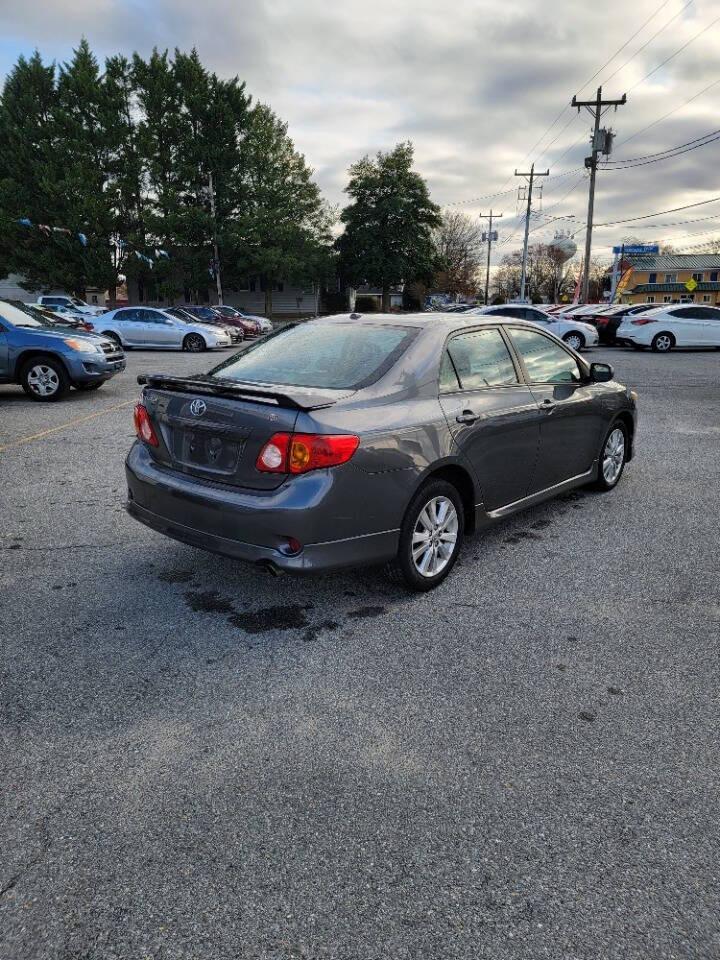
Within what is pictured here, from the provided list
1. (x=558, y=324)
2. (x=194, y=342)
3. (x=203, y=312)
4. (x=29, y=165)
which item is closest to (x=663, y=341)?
(x=558, y=324)

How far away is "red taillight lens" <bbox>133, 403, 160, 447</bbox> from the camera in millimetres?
3948

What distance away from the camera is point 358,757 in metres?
2.51

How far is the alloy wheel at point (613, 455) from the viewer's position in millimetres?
5914

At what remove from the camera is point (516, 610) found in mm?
3750

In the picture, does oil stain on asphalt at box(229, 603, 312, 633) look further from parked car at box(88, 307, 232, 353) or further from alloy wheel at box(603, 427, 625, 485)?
parked car at box(88, 307, 232, 353)

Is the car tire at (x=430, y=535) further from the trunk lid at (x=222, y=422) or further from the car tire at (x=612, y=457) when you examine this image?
the car tire at (x=612, y=457)

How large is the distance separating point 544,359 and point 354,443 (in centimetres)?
241

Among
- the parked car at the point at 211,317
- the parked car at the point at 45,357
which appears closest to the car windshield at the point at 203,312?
the parked car at the point at 211,317

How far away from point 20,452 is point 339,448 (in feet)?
18.5

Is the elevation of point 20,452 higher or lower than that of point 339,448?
lower

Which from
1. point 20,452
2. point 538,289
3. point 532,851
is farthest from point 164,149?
point 538,289

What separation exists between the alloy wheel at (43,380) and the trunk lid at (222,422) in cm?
821

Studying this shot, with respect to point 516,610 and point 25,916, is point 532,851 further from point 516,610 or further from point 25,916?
point 516,610

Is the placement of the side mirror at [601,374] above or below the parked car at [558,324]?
below
